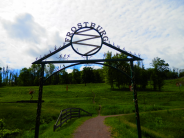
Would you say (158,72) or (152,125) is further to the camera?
(158,72)

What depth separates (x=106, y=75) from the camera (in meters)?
51.5

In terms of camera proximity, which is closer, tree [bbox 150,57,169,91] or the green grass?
the green grass

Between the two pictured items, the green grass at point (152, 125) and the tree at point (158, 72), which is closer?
the green grass at point (152, 125)

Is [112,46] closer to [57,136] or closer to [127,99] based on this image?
[57,136]

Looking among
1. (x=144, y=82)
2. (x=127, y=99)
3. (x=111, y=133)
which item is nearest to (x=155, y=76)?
(x=144, y=82)

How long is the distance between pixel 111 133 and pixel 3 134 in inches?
409

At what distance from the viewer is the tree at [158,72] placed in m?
51.6

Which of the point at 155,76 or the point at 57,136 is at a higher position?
the point at 155,76

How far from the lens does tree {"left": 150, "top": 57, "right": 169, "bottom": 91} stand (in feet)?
169

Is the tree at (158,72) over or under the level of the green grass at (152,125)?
over

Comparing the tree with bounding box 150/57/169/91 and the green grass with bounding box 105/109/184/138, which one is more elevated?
the tree with bounding box 150/57/169/91

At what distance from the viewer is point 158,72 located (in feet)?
179

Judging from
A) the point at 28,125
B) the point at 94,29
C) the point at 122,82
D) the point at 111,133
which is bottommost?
the point at 28,125

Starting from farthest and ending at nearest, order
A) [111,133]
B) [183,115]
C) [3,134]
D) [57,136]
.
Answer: [183,115]
[3,134]
[111,133]
[57,136]
